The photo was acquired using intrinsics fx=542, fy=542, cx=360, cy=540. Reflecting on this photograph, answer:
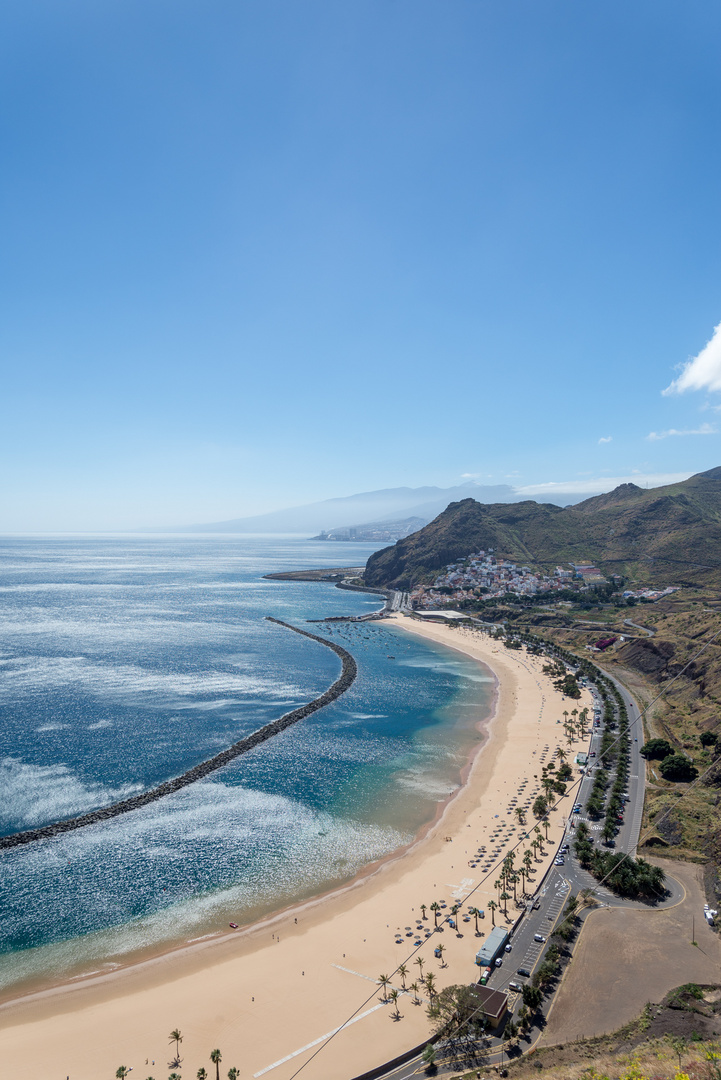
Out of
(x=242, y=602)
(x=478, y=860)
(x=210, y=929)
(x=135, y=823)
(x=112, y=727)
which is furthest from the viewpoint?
(x=242, y=602)

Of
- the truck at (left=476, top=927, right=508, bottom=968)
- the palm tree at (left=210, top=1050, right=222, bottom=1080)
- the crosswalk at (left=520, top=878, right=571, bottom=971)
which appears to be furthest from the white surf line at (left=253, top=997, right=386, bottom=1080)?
the crosswalk at (left=520, top=878, right=571, bottom=971)

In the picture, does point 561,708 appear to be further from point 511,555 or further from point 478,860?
point 511,555

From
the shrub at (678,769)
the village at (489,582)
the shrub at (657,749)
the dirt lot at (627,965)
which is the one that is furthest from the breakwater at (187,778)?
the village at (489,582)

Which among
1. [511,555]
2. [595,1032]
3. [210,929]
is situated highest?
[511,555]

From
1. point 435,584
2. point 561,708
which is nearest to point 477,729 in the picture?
point 561,708

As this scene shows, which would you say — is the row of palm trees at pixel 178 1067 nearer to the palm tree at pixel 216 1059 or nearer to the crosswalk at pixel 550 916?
the palm tree at pixel 216 1059

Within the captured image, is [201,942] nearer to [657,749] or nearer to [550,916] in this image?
[550,916]
